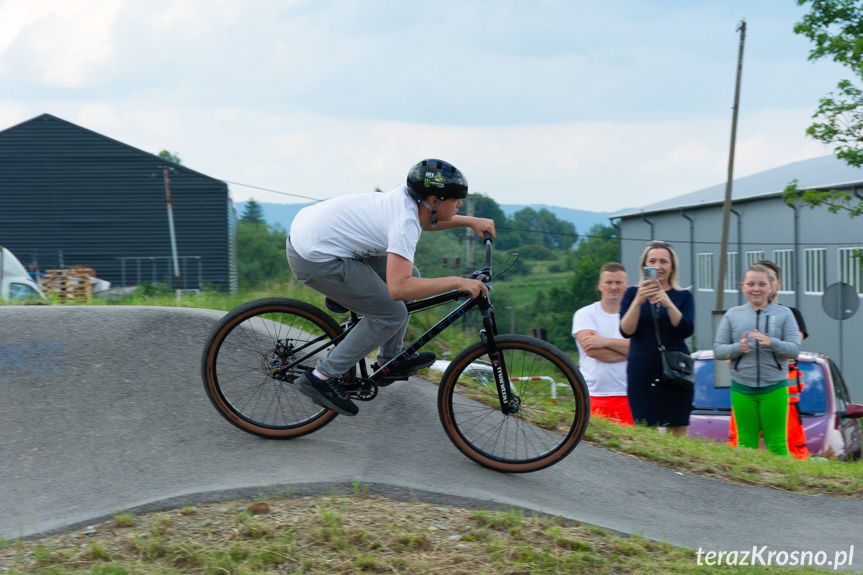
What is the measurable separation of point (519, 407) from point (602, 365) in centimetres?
251

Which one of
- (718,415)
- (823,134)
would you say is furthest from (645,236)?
(718,415)

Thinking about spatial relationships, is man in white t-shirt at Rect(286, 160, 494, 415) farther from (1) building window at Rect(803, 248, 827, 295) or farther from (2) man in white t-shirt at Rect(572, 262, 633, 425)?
(1) building window at Rect(803, 248, 827, 295)

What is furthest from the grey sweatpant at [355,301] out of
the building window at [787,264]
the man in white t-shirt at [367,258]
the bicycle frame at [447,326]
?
the building window at [787,264]

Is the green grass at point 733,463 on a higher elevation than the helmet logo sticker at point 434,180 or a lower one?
lower

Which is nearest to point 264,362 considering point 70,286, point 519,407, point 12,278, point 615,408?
point 519,407

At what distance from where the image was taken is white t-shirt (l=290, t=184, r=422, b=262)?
Result: 473 cm

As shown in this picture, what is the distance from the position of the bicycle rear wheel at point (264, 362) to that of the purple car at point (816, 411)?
14.1 feet

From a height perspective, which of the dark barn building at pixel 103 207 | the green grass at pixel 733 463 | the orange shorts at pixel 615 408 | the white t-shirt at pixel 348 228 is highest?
the dark barn building at pixel 103 207

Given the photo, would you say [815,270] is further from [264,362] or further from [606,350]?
[264,362]

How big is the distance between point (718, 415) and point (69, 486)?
236 inches

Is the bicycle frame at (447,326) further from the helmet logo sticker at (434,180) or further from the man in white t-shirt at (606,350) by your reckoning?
the man in white t-shirt at (606,350)

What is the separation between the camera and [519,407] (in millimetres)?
5070

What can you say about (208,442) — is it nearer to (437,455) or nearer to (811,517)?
(437,455)

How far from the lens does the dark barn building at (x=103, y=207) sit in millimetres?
45875
